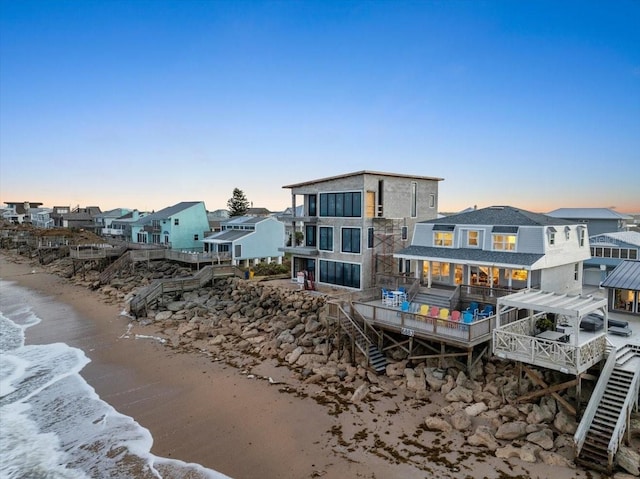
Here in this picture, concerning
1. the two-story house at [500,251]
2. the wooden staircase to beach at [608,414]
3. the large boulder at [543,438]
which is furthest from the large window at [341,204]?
the large boulder at [543,438]

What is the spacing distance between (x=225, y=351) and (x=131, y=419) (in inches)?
293

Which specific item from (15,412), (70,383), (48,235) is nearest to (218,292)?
(70,383)

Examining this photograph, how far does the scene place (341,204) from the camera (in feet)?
92.6

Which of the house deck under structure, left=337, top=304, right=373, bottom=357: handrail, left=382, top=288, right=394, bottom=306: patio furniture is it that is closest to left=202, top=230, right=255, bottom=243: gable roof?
left=382, top=288, right=394, bottom=306: patio furniture

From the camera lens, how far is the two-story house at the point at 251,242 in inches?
1609

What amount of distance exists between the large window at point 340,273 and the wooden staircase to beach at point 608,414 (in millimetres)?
15800

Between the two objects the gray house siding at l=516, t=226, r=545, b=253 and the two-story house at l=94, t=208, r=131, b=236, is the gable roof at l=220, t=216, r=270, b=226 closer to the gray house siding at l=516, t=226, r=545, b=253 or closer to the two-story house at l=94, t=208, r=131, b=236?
the gray house siding at l=516, t=226, r=545, b=253

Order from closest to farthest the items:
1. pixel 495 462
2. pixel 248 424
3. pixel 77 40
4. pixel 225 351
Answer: pixel 495 462
pixel 248 424
pixel 225 351
pixel 77 40

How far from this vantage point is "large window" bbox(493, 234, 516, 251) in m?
21.3

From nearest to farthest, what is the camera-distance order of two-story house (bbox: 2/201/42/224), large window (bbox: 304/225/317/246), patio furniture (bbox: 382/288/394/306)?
patio furniture (bbox: 382/288/394/306) < large window (bbox: 304/225/317/246) < two-story house (bbox: 2/201/42/224)

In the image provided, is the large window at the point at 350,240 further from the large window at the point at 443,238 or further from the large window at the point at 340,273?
the large window at the point at 443,238

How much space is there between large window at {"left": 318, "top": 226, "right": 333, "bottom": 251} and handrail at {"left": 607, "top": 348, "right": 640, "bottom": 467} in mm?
19274

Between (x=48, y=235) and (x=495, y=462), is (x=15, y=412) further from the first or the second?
(x=48, y=235)

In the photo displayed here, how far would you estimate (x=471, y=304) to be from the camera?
2059 centimetres
